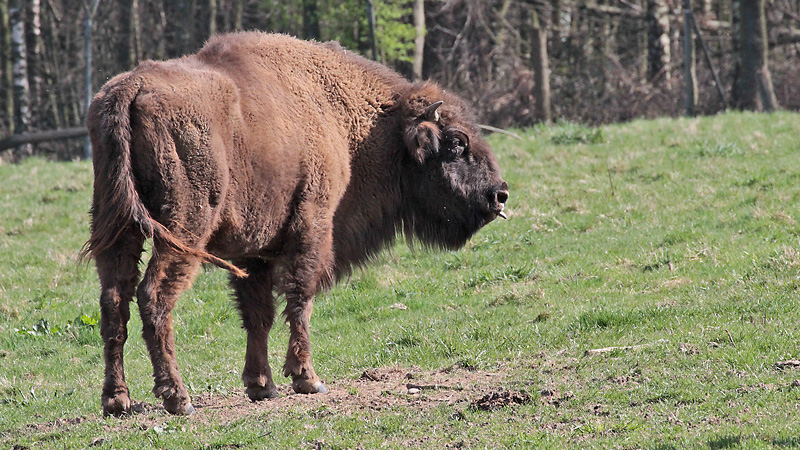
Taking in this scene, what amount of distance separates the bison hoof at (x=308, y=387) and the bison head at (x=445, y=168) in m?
1.71

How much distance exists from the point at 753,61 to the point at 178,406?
46.7 feet

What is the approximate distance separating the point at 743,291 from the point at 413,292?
2.92 m

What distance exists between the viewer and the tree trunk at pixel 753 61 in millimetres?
16219

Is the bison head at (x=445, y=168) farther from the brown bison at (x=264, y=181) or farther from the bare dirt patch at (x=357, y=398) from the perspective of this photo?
the bare dirt patch at (x=357, y=398)

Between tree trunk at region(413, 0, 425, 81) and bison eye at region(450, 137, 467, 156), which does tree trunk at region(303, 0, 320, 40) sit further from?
bison eye at region(450, 137, 467, 156)

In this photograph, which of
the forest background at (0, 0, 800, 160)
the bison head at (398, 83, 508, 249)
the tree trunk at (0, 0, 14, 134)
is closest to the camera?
the bison head at (398, 83, 508, 249)

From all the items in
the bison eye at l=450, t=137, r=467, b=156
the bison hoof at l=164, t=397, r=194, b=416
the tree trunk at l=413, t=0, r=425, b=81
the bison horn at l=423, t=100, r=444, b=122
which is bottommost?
the bison hoof at l=164, t=397, r=194, b=416

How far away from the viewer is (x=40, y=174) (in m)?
14.8

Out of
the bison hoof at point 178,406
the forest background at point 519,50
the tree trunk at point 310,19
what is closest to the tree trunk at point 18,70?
the forest background at point 519,50

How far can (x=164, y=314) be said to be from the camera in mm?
5242

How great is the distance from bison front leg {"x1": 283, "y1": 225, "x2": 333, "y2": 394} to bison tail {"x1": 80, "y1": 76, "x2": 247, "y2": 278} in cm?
89

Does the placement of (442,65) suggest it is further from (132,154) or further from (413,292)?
(132,154)

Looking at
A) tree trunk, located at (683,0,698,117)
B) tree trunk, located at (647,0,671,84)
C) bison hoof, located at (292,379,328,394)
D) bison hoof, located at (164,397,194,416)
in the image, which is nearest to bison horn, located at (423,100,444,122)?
bison hoof, located at (292,379,328,394)

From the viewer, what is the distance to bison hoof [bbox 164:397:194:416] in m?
5.32
